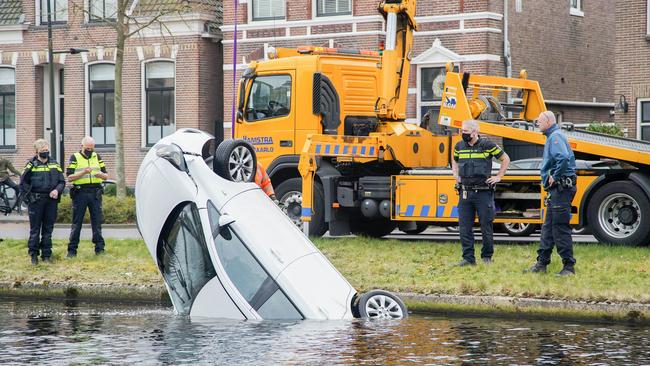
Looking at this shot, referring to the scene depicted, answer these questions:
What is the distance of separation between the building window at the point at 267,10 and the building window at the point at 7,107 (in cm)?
894

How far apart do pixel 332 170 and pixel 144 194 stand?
759 centimetres

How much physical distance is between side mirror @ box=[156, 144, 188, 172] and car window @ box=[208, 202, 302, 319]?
687mm

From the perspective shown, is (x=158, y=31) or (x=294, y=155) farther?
(x=158, y=31)

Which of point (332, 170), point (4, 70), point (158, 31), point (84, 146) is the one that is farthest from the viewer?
point (4, 70)

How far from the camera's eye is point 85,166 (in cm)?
1739

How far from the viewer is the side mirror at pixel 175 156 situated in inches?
456

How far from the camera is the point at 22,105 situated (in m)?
39.8

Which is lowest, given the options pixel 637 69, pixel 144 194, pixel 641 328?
pixel 641 328

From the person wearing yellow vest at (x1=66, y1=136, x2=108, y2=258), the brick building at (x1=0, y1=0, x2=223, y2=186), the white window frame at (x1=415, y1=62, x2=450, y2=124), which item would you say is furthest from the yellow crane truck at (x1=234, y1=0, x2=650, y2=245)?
the brick building at (x1=0, y1=0, x2=223, y2=186)

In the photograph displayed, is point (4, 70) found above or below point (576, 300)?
above

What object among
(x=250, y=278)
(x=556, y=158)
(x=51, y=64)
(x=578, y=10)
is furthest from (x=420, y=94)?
(x=250, y=278)

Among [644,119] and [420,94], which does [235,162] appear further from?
[420,94]

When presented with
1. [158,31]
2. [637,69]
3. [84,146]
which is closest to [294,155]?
[84,146]

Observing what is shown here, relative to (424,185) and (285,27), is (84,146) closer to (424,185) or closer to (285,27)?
(424,185)
